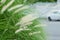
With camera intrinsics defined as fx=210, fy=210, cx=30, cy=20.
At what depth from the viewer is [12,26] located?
3.26ft

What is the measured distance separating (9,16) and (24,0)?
0.16 meters

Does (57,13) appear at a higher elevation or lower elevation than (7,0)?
higher

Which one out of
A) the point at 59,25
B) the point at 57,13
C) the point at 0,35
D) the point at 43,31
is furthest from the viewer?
the point at 57,13

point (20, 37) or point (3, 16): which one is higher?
point (3, 16)

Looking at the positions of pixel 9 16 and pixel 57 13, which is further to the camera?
pixel 57 13

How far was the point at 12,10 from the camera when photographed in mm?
1017

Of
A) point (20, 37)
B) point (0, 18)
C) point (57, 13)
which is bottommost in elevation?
point (20, 37)

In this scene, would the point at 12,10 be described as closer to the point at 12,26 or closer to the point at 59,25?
the point at 12,26

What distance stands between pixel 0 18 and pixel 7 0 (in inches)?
4.1

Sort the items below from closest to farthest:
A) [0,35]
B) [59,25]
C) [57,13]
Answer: [0,35] → [59,25] → [57,13]

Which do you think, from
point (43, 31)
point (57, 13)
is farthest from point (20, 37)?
point (57, 13)

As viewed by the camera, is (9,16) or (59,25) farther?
(59,25)

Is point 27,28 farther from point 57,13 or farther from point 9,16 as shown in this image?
point 57,13

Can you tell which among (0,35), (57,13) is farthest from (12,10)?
(57,13)
